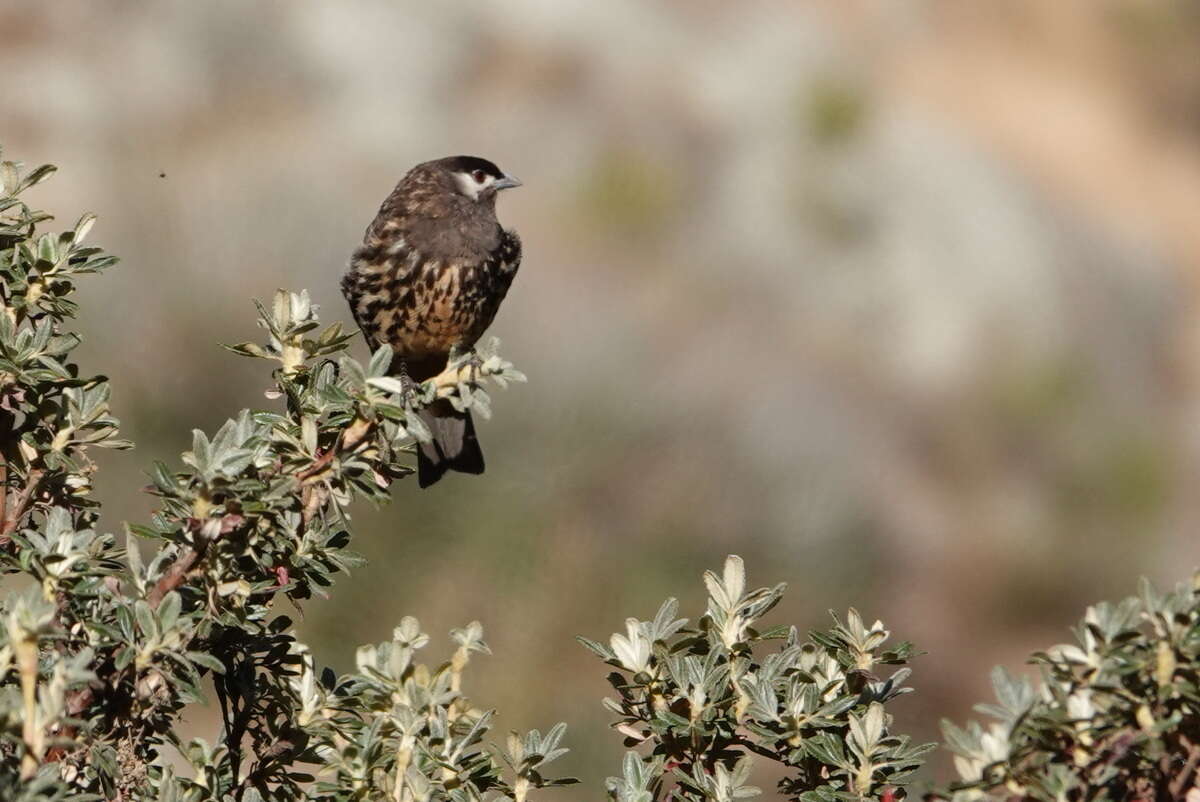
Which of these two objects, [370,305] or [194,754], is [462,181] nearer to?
[370,305]

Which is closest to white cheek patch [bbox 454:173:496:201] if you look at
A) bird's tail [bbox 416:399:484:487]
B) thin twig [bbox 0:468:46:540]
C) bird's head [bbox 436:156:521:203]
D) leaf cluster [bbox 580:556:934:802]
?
bird's head [bbox 436:156:521:203]

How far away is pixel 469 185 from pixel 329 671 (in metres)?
3.20

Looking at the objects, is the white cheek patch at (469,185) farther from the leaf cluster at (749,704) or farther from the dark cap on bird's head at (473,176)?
the leaf cluster at (749,704)

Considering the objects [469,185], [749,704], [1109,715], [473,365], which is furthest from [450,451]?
[1109,715]

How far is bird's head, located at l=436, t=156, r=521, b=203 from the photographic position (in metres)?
5.37

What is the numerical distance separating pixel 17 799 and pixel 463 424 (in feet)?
10.7

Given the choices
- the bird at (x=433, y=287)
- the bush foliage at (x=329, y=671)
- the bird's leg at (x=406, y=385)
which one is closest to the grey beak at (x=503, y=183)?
the bird at (x=433, y=287)

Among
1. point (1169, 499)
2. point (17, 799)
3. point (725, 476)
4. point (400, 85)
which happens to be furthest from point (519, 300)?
point (17, 799)

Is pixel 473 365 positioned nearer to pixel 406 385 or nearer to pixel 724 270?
pixel 406 385

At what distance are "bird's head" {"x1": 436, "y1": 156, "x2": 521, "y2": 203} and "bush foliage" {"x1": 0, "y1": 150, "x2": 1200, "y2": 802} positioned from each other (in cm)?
287

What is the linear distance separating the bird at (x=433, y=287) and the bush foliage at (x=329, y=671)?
2.27m

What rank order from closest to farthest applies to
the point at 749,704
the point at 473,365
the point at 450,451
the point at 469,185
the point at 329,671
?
1. the point at 749,704
2. the point at 329,671
3. the point at 473,365
4. the point at 450,451
5. the point at 469,185

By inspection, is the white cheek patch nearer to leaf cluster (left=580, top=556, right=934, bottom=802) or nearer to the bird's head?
the bird's head

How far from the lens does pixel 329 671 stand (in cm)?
240
